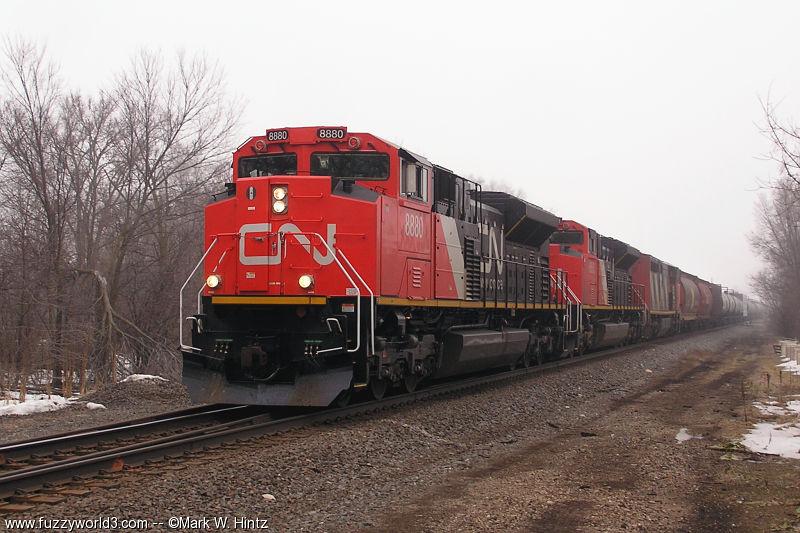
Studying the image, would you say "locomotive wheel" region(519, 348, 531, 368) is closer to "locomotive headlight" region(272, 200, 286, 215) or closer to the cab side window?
the cab side window

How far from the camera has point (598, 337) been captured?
2302cm

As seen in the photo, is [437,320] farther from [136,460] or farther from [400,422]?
[136,460]

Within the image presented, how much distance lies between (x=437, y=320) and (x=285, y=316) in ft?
10.3

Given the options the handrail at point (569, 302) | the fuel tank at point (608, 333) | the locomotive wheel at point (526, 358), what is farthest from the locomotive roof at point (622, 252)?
the locomotive wheel at point (526, 358)

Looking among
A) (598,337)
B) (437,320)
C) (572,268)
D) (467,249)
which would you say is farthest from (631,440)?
(598,337)

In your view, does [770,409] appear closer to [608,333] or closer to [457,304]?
[457,304]

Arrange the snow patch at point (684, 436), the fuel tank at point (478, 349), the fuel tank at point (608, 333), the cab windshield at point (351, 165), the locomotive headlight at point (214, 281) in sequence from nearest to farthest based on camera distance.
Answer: the snow patch at point (684, 436)
the locomotive headlight at point (214, 281)
the cab windshield at point (351, 165)
the fuel tank at point (478, 349)
the fuel tank at point (608, 333)

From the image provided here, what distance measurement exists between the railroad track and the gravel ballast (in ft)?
0.83

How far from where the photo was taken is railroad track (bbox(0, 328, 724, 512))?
5.66 meters

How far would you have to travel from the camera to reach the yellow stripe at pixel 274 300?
9383 millimetres

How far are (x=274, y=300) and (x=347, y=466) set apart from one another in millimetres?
2970

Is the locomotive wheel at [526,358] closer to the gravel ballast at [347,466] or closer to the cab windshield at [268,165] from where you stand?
the gravel ballast at [347,466]

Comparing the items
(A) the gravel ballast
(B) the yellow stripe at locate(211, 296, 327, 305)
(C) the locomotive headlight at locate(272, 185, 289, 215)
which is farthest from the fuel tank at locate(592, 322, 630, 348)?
(C) the locomotive headlight at locate(272, 185, 289, 215)

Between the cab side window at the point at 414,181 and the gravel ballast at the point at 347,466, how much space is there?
315 cm
